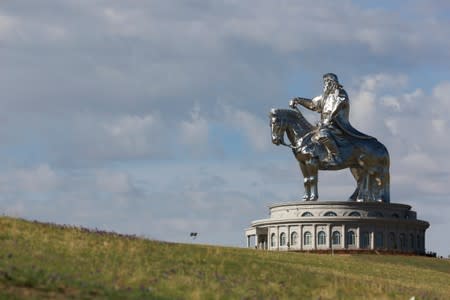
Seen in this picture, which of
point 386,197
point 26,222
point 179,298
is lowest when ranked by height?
point 179,298

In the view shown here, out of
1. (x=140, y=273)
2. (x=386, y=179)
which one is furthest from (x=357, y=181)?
(x=140, y=273)

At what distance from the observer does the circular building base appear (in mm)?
105188

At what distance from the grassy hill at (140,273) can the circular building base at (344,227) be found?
48539 millimetres

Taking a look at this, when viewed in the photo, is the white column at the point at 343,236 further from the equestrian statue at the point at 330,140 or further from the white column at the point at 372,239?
the equestrian statue at the point at 330,140

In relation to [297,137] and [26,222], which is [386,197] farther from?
[26,222]

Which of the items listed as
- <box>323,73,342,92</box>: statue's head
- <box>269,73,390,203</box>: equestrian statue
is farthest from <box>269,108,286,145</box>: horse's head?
<box>323,73,342,92</box>: statue's head

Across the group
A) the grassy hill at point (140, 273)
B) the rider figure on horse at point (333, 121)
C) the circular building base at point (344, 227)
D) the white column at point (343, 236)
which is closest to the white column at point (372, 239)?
the circular building base at point (344, 227)

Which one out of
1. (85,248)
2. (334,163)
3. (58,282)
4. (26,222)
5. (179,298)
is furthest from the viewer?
(334,163)

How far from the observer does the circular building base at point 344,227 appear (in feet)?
345

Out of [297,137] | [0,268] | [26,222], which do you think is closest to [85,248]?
[26,222]

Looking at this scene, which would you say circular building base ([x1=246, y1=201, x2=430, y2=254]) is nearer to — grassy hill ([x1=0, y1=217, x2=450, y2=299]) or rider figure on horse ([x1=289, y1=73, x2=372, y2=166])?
rider figure on horse ([x1=289, y1=73, x2=372, y2=166])

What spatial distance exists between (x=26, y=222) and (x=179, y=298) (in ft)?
53.8

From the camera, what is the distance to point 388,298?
43.5m

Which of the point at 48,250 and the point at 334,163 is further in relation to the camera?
the point at 334,163
